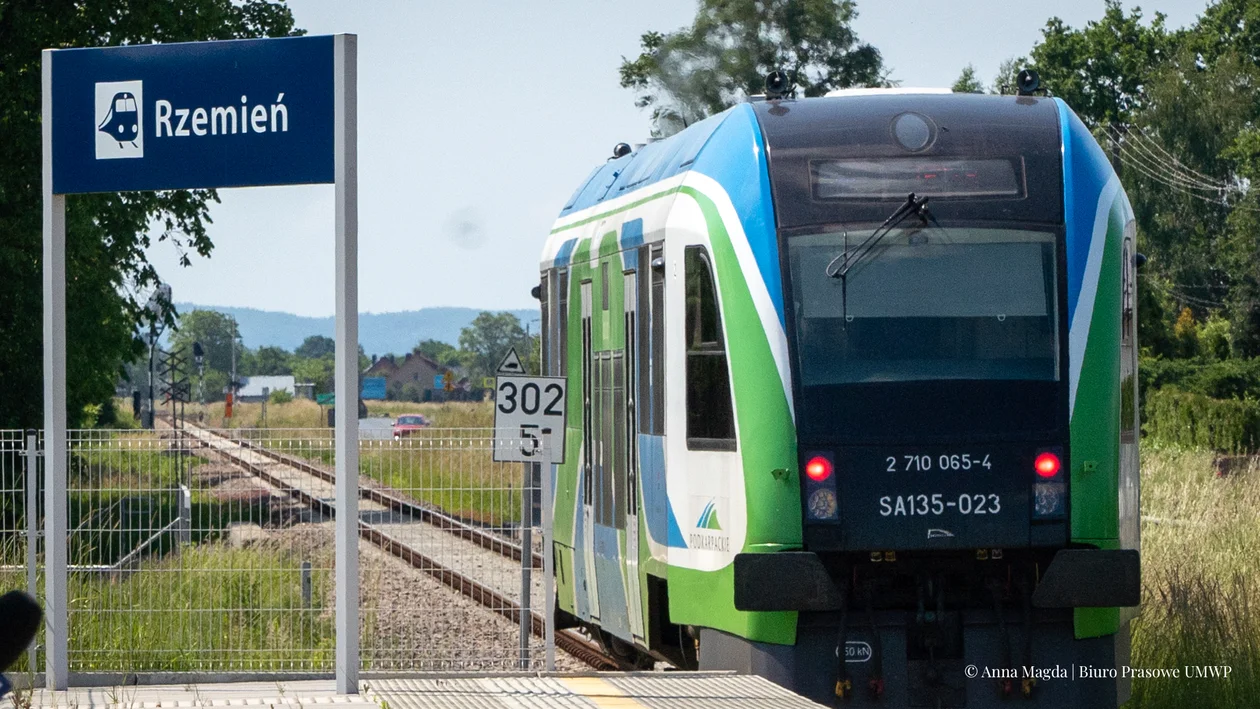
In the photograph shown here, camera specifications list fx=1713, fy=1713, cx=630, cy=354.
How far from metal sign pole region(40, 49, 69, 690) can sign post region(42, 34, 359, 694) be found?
36 cm

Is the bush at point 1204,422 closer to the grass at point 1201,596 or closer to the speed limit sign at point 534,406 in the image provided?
the grass at point 1201,596

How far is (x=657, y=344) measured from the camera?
384 inches

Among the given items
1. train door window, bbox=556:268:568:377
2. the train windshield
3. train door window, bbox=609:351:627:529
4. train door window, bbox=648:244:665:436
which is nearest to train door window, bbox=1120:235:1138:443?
the train windshield

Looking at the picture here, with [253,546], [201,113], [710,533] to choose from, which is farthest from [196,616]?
Answer: [710,533]

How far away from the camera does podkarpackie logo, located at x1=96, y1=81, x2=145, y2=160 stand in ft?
28.7

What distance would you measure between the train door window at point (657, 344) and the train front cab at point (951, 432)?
112 cm

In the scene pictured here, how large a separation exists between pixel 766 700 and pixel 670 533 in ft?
6.30

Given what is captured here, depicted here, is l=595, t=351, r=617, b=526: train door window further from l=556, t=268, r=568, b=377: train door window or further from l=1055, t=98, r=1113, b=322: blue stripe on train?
l=1055, t=98, r=1113, b=322: blue stripe on train

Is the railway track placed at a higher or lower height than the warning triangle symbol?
Result: lower

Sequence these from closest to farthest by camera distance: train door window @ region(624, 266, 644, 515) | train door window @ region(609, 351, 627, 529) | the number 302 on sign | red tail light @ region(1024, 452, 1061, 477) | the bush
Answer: red tail light @ region(1024, 452, 1061, 477), train door window @ region(624, 266, 644, 515), train door window @ region(609, 351, 627, 529), the number 302 on sign, the bush

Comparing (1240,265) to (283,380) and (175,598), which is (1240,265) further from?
(283,380)

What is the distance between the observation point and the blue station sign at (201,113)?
8609 mm

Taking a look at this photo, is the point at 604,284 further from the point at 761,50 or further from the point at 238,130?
the point at 761,50

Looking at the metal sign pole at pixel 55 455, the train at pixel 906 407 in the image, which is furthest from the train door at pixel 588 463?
the metal sign pole at pixel 55 455
